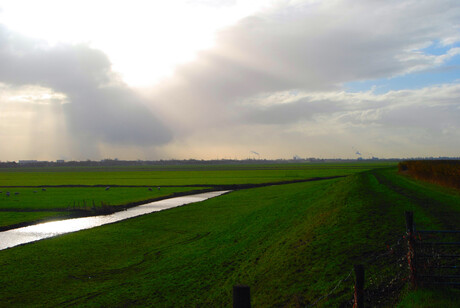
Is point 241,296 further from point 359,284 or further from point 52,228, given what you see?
point 52,228

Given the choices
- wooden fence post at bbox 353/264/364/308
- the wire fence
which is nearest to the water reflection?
the wire fence

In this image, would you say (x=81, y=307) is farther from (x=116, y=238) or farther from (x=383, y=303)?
(x=116, y=238)

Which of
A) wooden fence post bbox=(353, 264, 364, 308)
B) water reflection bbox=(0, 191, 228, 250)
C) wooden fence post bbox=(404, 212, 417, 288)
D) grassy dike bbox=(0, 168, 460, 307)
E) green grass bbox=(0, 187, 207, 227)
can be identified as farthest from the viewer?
green grass bbox=(0, 187, 207, 227)

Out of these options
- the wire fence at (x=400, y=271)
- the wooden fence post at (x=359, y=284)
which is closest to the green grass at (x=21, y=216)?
the wire fence at (x=400, y=271)

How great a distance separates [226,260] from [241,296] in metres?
15.1

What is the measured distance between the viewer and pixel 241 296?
18.3ft

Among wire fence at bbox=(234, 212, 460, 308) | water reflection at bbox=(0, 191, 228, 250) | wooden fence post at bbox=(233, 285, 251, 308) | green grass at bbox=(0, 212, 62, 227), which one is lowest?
water reflection at bbox=(0, 191, 228, 250)

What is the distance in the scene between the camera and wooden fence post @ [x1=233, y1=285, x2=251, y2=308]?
18.2 feet

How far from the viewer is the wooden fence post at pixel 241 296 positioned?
556cm

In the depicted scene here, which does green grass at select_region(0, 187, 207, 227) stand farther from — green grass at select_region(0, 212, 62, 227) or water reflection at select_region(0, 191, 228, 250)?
water reflection at select_region(0, 191, 228, 250)

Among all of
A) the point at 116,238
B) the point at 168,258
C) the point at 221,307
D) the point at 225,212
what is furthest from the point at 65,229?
the point at 221,307

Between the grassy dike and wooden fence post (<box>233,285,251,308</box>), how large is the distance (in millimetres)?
6469

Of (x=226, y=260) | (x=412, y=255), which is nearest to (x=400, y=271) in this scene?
(x=412, y=255)

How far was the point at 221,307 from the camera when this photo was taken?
14320 millimetres
